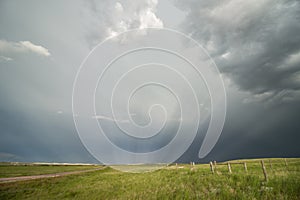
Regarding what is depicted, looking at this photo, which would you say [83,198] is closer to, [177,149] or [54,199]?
[54,199]

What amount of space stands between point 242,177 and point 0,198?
19.3 meters

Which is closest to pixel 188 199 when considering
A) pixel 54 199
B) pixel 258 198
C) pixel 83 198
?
pixel 258 198

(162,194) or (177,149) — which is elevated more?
(177,149)

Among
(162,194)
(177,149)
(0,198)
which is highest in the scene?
(177,149)

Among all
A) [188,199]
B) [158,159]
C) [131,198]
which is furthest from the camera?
[158,159]

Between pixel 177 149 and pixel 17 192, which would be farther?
pixel 177 149

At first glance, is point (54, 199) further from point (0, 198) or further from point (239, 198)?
point (239, 198)

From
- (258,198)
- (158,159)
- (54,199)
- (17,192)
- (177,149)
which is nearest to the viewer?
(258,198)

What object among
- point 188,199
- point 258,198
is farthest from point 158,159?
point 258,198

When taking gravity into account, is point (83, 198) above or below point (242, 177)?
below

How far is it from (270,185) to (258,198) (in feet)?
7.20

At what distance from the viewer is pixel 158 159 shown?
2045 centimetres

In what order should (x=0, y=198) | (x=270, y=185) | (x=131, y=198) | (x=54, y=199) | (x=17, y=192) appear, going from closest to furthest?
(x=270, y=185) < (x=131, y=198) < (x=54, y=199) < (x=0, y=198) < (x=17, y=192)

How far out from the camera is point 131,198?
9578 millimetres
